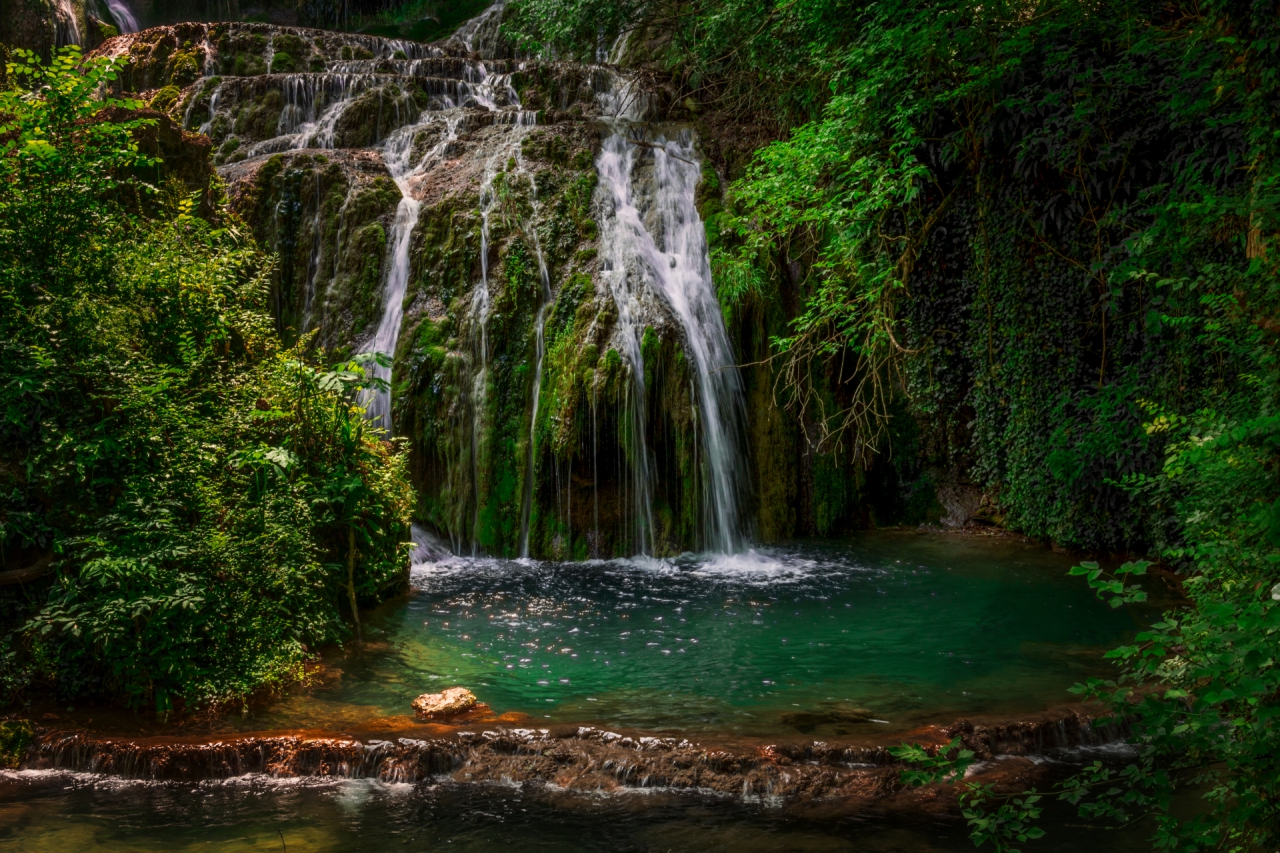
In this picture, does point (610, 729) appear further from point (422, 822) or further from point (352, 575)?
point (352, 575)

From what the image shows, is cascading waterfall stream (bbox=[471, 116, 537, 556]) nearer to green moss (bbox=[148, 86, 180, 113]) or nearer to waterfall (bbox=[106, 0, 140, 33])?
green moss (bbox=[148, 86, 180, 113])

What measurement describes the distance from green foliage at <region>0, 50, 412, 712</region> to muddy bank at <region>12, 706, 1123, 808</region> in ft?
2.09

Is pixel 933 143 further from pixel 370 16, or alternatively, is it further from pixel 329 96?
pixel 370 16

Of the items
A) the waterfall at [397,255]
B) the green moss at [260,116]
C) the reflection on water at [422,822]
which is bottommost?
the reflection on water at [422,822]

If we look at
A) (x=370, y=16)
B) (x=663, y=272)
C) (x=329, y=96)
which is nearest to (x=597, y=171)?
(x=663, y=272)

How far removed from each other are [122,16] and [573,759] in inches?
934

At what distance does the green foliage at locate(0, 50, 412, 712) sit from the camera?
6.04 m

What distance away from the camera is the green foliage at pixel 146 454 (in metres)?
6.04

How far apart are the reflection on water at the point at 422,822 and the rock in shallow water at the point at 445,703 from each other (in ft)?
2.34

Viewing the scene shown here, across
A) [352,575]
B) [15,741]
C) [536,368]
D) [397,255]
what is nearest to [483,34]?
[397,255]

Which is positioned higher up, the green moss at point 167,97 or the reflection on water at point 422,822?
the green moss at point 167,97

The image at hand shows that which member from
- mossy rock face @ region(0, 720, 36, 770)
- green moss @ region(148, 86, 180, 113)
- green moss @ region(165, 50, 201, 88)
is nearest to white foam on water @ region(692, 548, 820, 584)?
mossy rock face @ region(0, 720, 36, 770)

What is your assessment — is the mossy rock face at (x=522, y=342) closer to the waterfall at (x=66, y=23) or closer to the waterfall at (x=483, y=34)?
the waterfall at (x=66, y=23)

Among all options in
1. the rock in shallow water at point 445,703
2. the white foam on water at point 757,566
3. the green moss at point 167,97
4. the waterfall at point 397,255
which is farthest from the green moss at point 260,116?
the rock in shallow water at point 445,703
